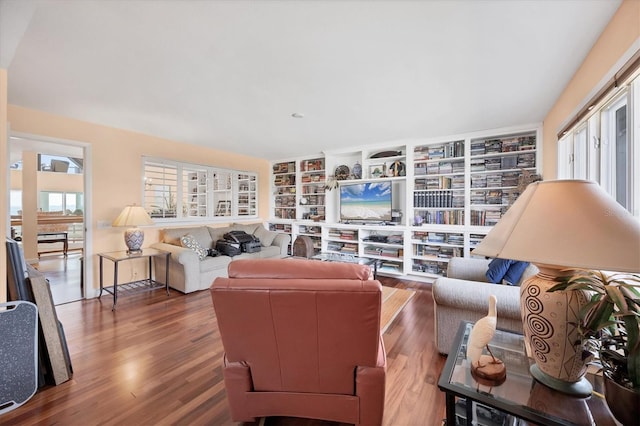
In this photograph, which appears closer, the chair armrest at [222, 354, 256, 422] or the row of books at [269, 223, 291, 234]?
the chair armrest at [222, 354, 256, 422]

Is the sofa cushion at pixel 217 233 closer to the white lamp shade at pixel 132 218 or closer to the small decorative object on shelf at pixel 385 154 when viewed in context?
the white lamp shade at pixel 132 218

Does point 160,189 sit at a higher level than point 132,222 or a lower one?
higher

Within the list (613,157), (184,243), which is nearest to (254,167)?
(184,243)

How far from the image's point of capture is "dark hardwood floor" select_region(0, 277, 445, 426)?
5.00 ft

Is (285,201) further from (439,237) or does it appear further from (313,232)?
(439,237)

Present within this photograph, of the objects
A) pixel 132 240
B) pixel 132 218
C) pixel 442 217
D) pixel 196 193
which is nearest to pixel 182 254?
pixel 132 240

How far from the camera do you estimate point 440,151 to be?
4133 millimetres

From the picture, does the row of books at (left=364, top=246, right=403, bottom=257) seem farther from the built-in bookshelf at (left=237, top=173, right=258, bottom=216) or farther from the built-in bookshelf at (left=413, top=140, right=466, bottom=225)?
the built-in bookshelf at (left=237, top=173, right=258, bottom=216)

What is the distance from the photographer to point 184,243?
3.81m

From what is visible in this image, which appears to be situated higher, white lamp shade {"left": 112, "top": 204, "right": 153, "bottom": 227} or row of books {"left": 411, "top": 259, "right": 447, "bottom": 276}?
white lamp shade {"left": 112, "top": 204, "right": 153, "bottom": 227}

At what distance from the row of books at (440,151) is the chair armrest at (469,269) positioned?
193 centimetres

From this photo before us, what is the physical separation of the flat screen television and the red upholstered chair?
11.4 ft

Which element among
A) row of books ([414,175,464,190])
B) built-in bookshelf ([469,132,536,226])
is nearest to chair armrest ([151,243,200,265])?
row of books ([414,175,464,190])

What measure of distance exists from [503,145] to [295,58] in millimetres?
3328
